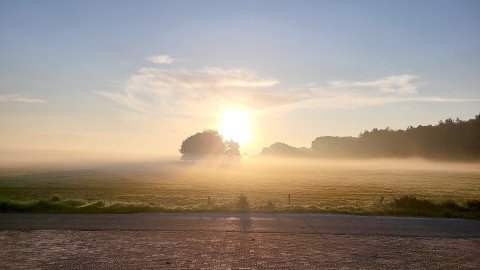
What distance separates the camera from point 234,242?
1611cm

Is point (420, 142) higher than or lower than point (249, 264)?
higher

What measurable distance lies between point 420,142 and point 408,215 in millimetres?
159638

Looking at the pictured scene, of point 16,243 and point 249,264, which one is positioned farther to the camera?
point 16,243

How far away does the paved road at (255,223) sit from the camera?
1856 centimetres

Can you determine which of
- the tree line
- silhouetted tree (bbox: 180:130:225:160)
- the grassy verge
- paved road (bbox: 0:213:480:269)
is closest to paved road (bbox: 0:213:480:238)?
paved road (bbox: 0:213:480:269)

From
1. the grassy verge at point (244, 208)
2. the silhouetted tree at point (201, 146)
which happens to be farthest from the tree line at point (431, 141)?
the grassy verge at point (244, 208)

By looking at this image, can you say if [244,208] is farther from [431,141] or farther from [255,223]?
[431,141]

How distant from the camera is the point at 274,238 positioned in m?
16.9

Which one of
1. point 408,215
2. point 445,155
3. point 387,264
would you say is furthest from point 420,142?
point 387,264

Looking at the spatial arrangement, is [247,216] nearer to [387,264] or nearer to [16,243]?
[387,264]

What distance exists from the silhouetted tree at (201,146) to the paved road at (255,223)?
535 feet

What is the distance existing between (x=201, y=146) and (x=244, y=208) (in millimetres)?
162254

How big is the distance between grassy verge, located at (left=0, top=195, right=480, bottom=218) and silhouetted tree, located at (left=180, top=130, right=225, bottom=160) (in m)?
160

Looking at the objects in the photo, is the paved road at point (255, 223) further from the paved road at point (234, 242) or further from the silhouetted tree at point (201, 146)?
the silhouetted tree at point (201, 146)
